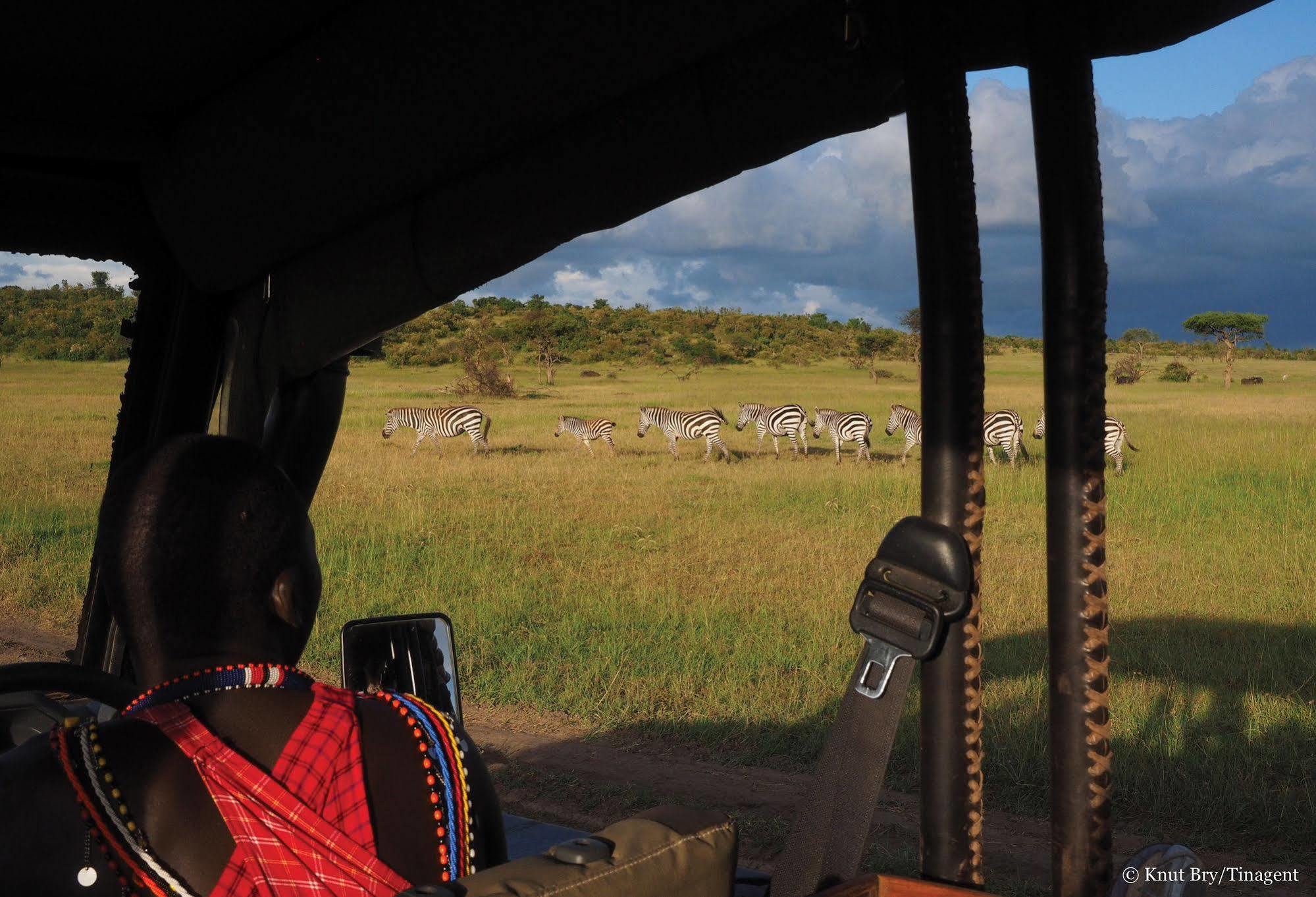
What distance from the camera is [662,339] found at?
47.9 m

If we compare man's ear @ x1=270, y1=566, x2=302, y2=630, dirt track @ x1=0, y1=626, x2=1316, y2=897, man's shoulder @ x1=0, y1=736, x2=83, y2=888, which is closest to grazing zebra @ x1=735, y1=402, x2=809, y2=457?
dirt track @ x1=0, y1=626, x2=1316, y2=897

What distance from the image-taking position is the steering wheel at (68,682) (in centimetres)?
172

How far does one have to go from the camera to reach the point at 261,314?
8.75 ft

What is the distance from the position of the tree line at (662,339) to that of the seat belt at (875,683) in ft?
86.7

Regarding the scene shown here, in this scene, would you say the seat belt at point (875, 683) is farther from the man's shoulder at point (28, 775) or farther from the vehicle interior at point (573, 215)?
the man's shoulder at point (28, 775)

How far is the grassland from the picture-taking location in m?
5.39

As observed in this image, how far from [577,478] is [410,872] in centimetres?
1479

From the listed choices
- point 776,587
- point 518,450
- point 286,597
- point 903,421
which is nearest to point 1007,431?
point 903,421

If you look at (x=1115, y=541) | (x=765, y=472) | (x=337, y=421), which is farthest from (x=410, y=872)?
(x=765, y=472)

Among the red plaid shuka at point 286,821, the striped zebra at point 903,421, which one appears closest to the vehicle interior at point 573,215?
the red plaid shuka at point 286,821

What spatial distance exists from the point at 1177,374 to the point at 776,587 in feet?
120

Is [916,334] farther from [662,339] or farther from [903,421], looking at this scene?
[662,339]

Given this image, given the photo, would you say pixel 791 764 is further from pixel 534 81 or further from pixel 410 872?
pixel 410 872

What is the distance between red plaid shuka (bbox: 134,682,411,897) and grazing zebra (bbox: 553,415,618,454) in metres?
19.1
